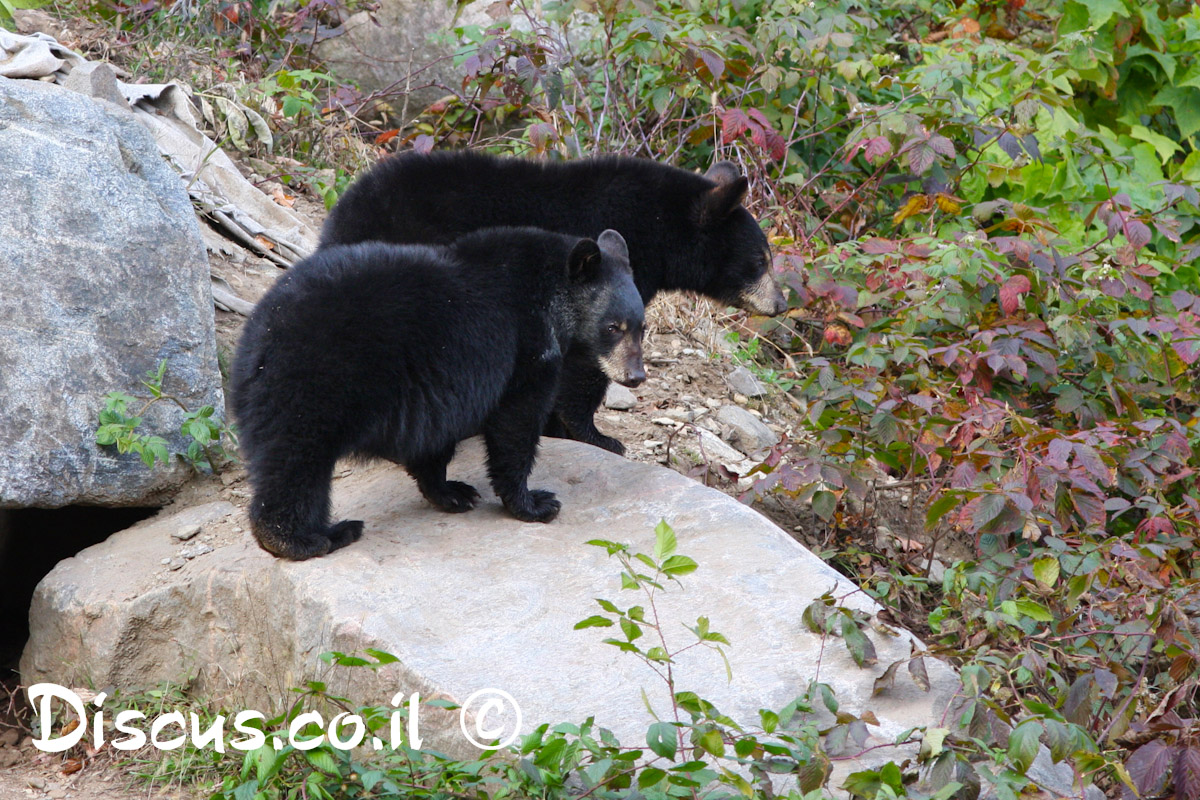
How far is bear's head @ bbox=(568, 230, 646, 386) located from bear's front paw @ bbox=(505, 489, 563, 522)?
628 mm

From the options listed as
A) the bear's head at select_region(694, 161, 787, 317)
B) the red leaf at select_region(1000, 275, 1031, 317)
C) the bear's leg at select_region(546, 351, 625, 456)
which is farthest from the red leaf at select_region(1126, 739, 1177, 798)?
the bear's head at select_region(694, 161, 787, 317)

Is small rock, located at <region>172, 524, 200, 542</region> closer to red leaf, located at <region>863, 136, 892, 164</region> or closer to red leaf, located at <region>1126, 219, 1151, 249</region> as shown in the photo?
red leaf, located at <region>863, 136, 892, 164</region>

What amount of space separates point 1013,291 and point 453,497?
3088 millimetres

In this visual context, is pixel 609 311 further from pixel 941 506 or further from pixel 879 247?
pixel 879 247

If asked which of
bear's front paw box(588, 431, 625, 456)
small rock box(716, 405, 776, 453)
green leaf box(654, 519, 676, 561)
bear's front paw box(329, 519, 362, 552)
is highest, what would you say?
green leaf box(654, 519, 676, 561)

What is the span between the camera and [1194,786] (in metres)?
3.35

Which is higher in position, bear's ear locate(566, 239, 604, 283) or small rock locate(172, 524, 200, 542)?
bear's ear locate(566, 239, 604, 283)

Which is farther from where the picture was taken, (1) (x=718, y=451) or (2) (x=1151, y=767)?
(1) (x=718, y=451)

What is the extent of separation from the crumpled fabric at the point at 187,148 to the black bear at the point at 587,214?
Answer: 163cm

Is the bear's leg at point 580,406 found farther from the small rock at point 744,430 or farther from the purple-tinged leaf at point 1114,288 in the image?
the purple-tinged leaf at point 1114,288

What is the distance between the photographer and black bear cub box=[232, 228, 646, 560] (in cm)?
394

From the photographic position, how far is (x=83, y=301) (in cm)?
487

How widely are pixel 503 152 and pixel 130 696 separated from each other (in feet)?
17.0

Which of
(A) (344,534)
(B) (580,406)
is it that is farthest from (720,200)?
(A) (344,534)
